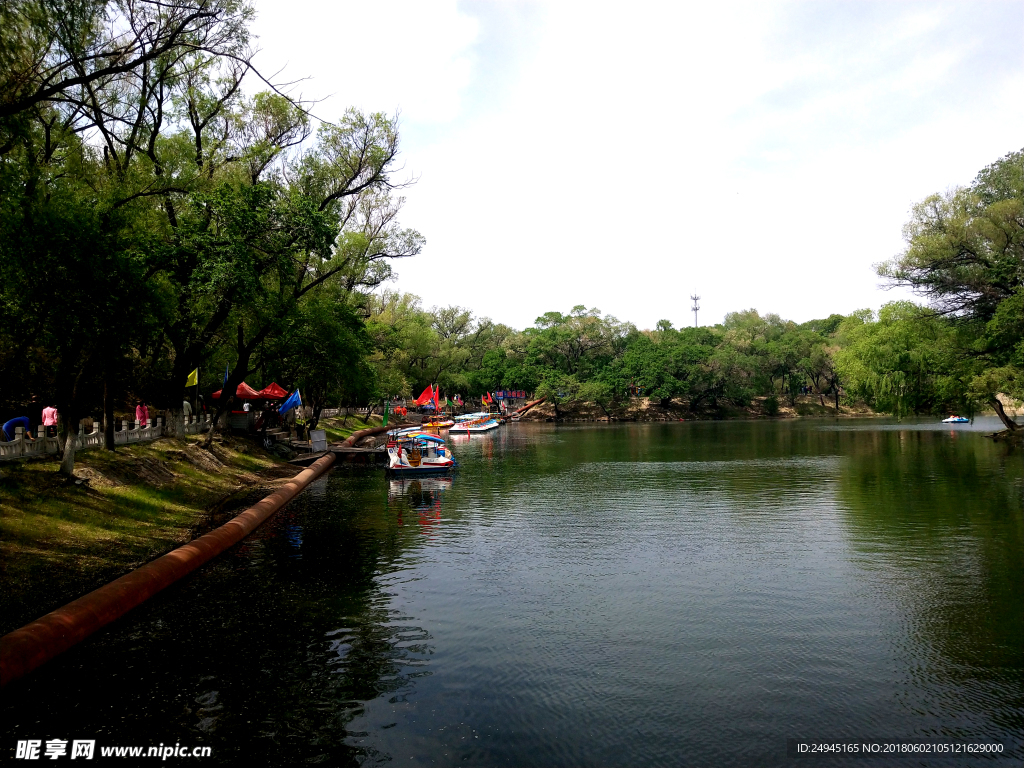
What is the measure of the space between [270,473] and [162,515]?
1341 centimetres

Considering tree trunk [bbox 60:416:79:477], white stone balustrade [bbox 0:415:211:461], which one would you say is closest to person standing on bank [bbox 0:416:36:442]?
white stone balustrade [bbox 0:415:211:461]

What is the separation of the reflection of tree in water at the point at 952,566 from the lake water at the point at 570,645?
0.07m

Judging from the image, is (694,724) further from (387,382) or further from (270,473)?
(387,382)

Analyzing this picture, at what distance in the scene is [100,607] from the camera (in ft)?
38.6

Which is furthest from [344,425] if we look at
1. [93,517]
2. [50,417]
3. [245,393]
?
[93,517]

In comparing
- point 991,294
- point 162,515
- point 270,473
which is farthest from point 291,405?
point 991,294

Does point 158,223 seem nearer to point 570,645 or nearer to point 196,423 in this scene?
point 196,423

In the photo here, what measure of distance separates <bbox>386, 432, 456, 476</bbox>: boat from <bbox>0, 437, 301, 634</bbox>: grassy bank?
25.5ft

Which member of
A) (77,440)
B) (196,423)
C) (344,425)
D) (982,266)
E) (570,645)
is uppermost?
(982,266)

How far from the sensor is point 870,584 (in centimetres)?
1456

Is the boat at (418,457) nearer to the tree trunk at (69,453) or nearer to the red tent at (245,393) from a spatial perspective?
the red tent at (245,393)

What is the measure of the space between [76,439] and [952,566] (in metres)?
23.6

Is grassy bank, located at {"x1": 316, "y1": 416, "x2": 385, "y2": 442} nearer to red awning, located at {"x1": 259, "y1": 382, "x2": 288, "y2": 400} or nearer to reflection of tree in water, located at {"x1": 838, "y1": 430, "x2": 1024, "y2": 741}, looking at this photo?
red awning, located at {"x1": 259, "y1": 382, "x2": 288, "y2": 400}

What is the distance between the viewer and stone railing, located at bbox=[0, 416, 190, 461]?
18703 millimetres
